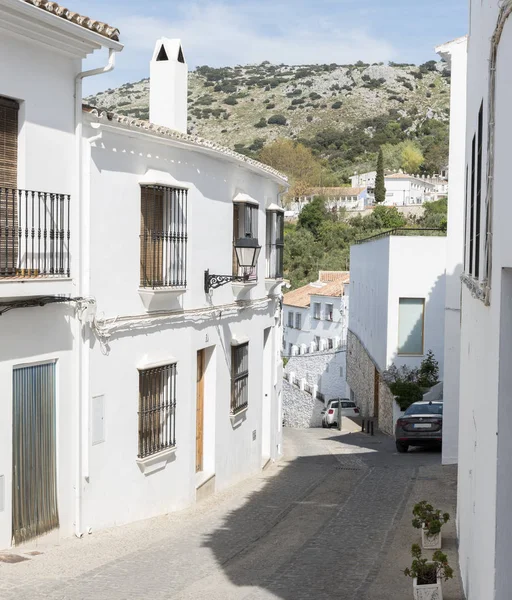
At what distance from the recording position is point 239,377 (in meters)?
16.5

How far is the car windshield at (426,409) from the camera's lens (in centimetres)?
2141

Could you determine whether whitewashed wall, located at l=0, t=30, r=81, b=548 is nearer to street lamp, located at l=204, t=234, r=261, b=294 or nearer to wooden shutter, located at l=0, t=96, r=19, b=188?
wooden shutter, located at l=0, t=96, r=19, b=188

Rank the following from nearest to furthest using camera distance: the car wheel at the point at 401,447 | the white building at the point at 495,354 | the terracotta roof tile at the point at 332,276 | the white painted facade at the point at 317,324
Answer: the white building at the point at 495,354 → the car wheel at the point at 401,447 → the white painted facade at the point at 317,324 → the terracotta roof tile at the point at 332,276

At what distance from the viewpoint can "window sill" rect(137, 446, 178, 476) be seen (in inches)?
494

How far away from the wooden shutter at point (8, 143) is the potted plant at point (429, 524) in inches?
234

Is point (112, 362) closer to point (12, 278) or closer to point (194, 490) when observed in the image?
point (12, 278)

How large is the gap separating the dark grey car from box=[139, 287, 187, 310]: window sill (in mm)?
9761

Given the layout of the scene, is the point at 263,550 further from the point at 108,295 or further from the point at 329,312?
the point at 329,312

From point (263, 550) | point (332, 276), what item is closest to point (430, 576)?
point (263, 550)

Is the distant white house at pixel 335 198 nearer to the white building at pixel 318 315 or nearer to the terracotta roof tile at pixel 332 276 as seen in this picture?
the terracotta roof tile at pixel 332 276

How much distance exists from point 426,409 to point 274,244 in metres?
5.93

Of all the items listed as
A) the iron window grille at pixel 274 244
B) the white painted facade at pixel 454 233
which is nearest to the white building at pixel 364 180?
the white painted facade at pixel 454 233

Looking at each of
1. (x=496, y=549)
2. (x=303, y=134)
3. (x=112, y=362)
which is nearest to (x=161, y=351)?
(x=112, y=362)

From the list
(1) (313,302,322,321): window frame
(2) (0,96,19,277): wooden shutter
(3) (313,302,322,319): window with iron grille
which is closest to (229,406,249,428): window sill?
(2) (0,96,19,277): wooden shutter
